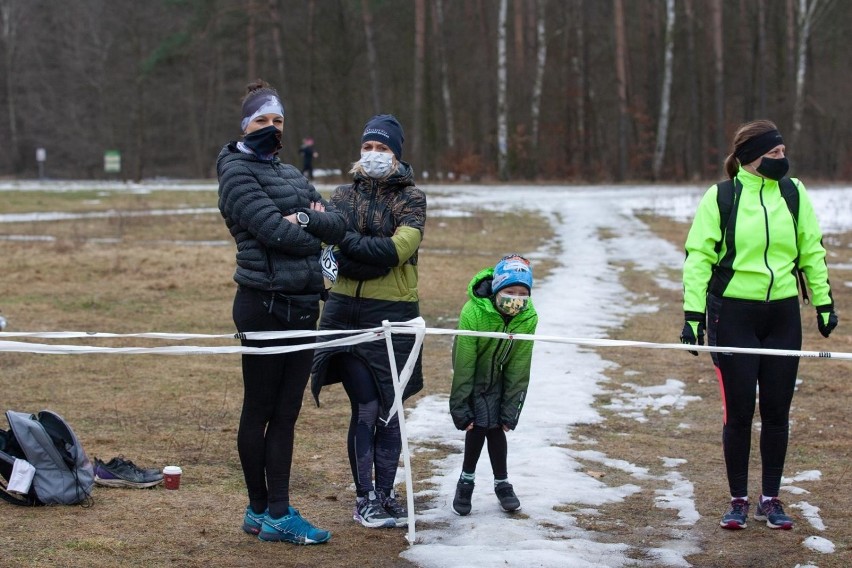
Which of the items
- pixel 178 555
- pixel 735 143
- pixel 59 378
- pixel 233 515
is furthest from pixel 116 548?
pixel 59 378

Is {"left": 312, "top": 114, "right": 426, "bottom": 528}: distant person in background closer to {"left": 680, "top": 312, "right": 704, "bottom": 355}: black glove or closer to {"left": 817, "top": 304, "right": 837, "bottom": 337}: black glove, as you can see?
{"left": 680, "top": 312, "right": 704, "bottom": 355}: black glove

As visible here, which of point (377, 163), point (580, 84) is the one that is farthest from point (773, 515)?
point (580, 84)

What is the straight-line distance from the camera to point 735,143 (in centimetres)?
543

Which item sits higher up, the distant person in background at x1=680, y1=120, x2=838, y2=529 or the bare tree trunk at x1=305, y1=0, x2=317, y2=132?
the bare tree trunk at x1=305, y1=0, x2=317, y2=132

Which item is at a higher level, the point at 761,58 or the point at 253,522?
the point at 761,58

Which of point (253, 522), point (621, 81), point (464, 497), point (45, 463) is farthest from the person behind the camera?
point (621, 81)

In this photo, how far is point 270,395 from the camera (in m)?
4.98

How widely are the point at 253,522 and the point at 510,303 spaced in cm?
159

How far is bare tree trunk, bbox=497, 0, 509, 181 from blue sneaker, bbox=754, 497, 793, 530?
3891 centimetres

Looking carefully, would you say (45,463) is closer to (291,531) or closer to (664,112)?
(291,531)

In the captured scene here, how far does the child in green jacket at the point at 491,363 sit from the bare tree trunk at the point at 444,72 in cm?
4411

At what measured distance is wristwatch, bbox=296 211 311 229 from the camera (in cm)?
482

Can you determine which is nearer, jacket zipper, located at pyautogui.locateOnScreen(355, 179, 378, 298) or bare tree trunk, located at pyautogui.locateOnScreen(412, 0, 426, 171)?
jacket zipper, located at pyautogui.locateOnScreen(355, 179, 378, 298)

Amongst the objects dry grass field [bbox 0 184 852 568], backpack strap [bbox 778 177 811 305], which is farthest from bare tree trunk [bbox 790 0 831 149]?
backpack strap [bbox 778 177 811 305]
